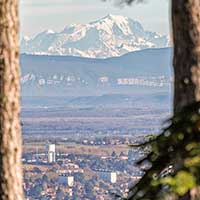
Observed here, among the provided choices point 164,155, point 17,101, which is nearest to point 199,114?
point 164,155

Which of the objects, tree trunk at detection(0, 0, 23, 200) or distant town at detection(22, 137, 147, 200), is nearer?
tree trunk at detection(0, 0, 23, 200)

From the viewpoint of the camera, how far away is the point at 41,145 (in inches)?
3617

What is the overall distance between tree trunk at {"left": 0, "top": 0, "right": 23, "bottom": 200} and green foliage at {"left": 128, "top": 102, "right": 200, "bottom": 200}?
0.68m

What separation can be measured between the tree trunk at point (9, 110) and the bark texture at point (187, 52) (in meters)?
1.10

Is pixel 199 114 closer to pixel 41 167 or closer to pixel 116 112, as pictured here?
pixel 41 167

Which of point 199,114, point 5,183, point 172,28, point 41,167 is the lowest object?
point 41,167

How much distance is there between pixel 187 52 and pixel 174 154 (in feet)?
3.94

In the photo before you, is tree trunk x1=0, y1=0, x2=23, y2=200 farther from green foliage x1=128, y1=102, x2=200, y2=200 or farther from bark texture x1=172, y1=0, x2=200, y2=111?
bark texture x1=172, y1=0, x2=200, y2=111

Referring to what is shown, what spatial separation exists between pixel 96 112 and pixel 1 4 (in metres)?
187

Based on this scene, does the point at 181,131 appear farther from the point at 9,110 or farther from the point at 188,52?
the point at 188,52

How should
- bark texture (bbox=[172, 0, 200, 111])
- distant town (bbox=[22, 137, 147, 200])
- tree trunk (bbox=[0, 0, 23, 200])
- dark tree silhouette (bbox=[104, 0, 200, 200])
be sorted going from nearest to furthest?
1. dark tree silhouette (bbox=[104, 0, 200, 200])
2. tree trunk (bbox=[0, 0, 23, 200])
3. bark texture (bbox=[172, 0, 200, 111])
4. distant town (bbox=[22, 137, 147, 200])

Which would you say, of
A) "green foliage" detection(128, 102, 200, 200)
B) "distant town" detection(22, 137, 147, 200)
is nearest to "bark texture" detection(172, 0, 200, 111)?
"green foliage" detection(128, 102, 200, 200)

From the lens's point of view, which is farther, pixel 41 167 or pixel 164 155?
pixel 41 167

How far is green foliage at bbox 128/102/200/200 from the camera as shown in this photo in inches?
180
